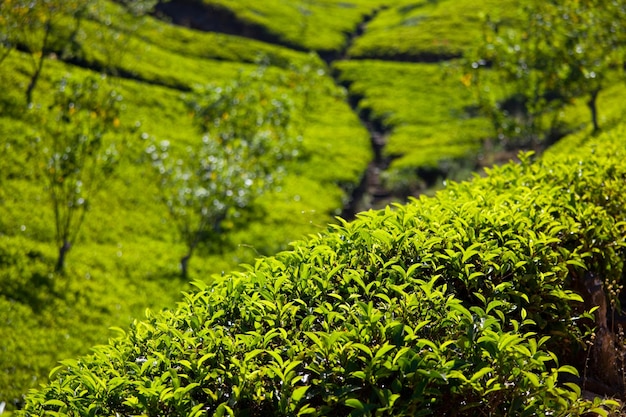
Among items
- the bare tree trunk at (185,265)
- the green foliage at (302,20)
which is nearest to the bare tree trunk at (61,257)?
the bare tree trunk at (185,265)

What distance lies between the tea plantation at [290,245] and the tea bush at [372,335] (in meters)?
0.03

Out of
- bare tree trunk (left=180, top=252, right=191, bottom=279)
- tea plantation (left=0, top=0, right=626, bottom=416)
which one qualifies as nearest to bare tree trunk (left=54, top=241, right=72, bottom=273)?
tea plantation (left=0, top=0, right=626, bottom=416)

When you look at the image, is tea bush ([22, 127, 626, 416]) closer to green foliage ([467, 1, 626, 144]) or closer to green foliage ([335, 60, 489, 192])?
green foliage ([467, 1, 626, 144])

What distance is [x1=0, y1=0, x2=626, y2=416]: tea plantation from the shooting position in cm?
469

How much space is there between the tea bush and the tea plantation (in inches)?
1.0

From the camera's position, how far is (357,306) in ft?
16.8

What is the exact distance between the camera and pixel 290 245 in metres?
6.75

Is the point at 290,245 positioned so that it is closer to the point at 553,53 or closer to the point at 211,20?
the point at 553,53

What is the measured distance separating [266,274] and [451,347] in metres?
1.97

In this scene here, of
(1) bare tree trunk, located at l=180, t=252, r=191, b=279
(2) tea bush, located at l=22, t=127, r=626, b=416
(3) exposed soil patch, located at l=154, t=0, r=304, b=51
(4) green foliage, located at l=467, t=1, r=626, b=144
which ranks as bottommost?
(1) bare tree trunk, located at l=180, t=252, r=191, b=279

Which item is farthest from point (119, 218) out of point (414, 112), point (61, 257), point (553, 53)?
point (414, 112)

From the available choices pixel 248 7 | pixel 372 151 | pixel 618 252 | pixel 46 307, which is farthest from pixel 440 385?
pixel 248 7

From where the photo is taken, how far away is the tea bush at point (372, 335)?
14.8 ft

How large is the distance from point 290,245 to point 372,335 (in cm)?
215
